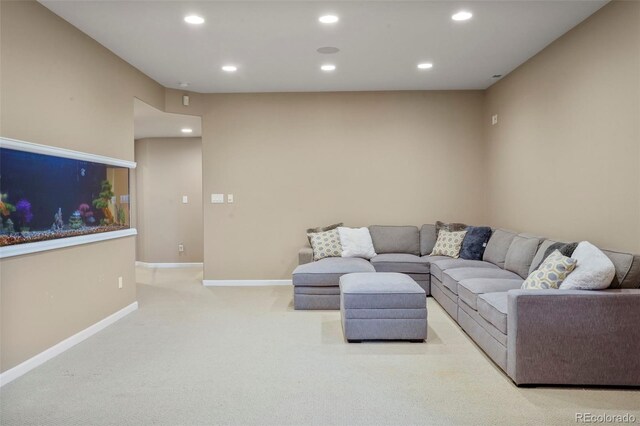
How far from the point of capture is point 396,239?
20.0 feet

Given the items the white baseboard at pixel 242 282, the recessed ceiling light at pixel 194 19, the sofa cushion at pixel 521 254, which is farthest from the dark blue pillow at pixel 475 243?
the recessed ceiling light at pixel 194 19

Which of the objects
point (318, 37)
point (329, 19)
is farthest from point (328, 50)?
point (329, 19)

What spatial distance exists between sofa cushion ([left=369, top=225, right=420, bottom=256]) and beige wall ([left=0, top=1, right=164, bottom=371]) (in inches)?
122

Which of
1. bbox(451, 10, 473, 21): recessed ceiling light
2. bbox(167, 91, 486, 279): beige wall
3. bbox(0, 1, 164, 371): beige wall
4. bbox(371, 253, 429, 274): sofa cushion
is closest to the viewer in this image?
bbox(0, 1, 164, 371): beige wall

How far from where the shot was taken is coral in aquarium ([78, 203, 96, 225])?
13.1 ft

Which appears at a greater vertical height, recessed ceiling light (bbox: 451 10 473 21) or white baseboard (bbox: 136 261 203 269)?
recessed ceiling light (bbox: 451 10 473 21)

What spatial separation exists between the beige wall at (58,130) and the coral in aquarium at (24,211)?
27 cm

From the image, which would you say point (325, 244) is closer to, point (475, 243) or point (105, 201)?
point (475, 243)

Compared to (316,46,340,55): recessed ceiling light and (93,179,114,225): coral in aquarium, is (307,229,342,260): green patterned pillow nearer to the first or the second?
(316,46,340,55): recessed ceiling light

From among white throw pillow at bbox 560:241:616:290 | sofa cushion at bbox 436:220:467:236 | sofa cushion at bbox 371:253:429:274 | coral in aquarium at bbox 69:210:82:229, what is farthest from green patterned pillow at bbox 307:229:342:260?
white throw pillow at bbox 560:241:616:290

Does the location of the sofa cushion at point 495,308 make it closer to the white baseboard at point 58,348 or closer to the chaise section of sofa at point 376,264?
the chaise section of sofa at point 376,264

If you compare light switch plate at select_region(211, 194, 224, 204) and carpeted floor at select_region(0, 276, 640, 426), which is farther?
light switch plate at select_region(211, 194, 224, 204)

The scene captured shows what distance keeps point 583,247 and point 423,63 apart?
278cm

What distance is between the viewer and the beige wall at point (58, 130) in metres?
3.15
